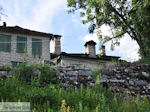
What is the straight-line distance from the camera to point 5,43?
749 inches

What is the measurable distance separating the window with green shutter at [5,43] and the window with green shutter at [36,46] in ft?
7.65

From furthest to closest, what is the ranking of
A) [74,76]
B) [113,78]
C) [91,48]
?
[91,48] → [113,78] → [74,76]

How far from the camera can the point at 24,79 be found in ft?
19.6

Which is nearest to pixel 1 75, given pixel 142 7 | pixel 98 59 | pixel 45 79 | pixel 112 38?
pixel 45 79

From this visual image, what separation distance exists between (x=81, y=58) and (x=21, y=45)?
20.1ft

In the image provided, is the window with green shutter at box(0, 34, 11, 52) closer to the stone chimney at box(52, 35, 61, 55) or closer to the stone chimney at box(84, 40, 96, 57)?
the stone chimney at box(52, 35, 61, 55)

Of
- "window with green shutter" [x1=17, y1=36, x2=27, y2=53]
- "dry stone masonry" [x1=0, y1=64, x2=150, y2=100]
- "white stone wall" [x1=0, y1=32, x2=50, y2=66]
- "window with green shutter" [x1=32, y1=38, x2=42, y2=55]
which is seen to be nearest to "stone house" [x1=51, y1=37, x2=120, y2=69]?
"white stone wall" [x1=0, y1=32, x2=50, y2=66]

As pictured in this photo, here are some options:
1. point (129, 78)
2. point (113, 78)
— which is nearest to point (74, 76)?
point (113, 78)

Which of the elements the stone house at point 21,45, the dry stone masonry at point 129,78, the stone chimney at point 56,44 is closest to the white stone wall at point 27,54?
the stone house at point 21,45

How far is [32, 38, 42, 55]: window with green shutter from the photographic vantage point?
19719 millimetres

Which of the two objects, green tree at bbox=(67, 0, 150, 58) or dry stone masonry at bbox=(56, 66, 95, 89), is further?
green tree at bbox=(67, 0, 150, 58)

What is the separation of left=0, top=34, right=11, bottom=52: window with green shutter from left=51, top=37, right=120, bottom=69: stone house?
4517mm

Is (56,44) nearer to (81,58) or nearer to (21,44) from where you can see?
(81,58)

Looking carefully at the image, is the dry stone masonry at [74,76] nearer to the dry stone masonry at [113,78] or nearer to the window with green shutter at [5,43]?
the dry stone masonry at [113,78]
